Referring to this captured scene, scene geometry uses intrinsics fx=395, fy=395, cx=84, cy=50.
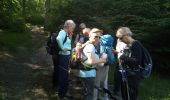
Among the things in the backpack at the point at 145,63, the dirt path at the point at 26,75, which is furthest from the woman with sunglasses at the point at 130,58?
the dirt path at the point at 26,75

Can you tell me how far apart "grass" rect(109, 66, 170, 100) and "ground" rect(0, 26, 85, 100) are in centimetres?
190

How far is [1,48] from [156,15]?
6.98 m

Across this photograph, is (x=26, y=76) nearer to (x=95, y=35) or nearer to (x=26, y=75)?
(x=26, y=75)

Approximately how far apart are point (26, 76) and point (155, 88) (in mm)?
4039

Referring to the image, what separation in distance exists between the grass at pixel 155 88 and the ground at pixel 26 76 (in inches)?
74.8

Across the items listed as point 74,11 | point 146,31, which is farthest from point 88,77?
point 74,11

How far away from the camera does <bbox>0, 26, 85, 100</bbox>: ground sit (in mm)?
10492

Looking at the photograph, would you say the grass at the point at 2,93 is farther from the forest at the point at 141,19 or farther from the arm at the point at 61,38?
the forest at the point at 141,19

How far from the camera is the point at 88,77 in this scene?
871 centimetres

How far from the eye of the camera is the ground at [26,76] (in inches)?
413

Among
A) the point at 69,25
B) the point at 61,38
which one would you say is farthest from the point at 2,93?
the point at 69,25

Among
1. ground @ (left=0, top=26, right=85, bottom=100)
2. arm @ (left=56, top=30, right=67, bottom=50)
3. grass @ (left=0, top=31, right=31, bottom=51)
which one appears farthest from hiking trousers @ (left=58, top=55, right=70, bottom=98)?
grass @ (left=0, top=31, right=31, bottom=51)

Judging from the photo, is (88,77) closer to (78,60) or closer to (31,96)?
(78,60)

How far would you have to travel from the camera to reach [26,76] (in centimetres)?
1245
